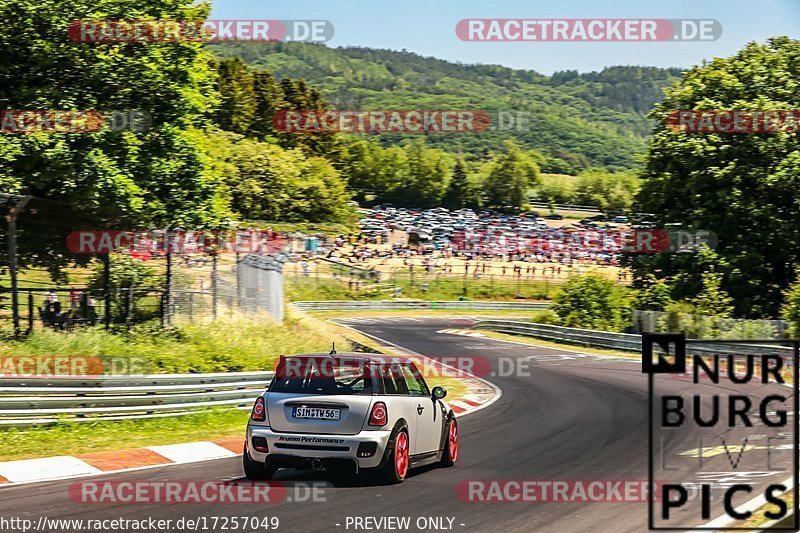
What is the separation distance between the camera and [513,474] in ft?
37.0

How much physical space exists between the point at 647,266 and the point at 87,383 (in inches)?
1128

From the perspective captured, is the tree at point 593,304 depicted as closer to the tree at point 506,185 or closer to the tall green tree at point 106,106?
→ the tall green tree at point 106,106

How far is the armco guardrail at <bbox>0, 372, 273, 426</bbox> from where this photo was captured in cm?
1386

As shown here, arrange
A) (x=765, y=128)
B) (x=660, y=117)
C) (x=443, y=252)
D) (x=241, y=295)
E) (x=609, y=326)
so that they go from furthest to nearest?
1. (x=443, y=252)
2. (x=609, y=326)
3. (x=660, y=117)
4. (x=765, y=128)
5. (x=241, y=295)

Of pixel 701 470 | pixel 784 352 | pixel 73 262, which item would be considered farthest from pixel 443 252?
pixel 701 470

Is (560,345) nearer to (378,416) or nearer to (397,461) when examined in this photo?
(397,461)

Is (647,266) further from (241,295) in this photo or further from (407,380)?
(407,380)

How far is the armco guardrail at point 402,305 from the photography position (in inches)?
2297

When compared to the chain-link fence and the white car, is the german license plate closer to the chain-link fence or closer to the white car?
the white car

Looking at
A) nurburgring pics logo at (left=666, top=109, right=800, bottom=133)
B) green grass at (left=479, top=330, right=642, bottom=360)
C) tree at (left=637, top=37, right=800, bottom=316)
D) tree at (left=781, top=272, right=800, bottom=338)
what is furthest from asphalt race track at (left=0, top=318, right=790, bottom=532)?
nurburgring pics logo at (left=666, top=109, right=800, bottom=133)

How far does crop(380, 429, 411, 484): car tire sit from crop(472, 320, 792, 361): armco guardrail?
2067cm

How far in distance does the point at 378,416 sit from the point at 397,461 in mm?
564

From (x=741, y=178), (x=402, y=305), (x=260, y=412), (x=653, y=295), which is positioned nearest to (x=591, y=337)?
(x=653, y=295)

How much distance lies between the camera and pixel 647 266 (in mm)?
39000
